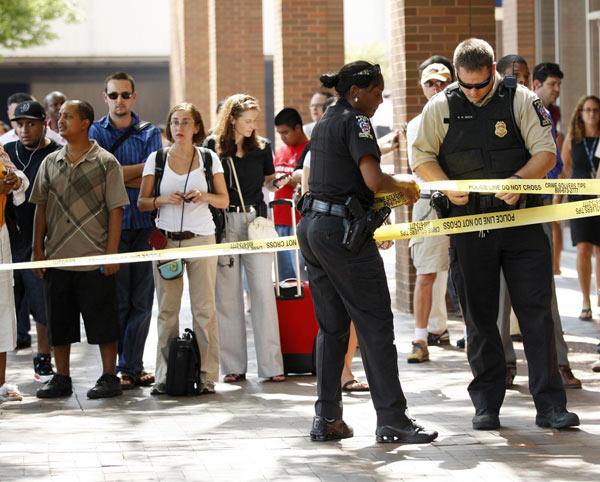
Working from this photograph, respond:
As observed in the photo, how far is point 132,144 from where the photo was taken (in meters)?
8.50

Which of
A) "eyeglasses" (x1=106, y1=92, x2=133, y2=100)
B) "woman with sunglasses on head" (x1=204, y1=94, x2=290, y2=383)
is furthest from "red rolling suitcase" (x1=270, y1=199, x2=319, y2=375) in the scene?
"eyeglasses" (x1=106, y1=92, x2=133, y2=100)

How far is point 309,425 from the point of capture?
262 inches

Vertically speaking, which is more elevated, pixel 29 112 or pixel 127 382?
pixel 29 112

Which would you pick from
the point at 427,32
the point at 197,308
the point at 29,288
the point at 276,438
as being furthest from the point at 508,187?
the point at 427,32

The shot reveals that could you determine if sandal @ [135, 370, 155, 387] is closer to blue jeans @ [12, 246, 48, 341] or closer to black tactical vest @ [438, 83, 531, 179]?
blue jeans @ [12, 246, 48, 341]

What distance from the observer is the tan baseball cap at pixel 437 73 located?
8.62 metres

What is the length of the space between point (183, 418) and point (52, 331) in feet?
4.57

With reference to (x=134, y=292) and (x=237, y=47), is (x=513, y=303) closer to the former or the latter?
(x=134, y=292)

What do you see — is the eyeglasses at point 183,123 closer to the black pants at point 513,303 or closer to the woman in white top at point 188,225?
the woman in white top at point 188,225

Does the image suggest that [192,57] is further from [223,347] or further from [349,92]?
[349,92]

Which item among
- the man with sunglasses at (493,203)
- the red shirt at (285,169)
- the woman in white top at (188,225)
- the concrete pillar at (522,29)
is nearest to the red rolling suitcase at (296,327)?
the woman in white top at (188,225)

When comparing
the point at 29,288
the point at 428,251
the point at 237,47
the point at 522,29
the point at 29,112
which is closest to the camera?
the point at 29,112

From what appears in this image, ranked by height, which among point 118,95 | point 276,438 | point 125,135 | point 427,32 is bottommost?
point 276,438

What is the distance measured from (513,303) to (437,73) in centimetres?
288
